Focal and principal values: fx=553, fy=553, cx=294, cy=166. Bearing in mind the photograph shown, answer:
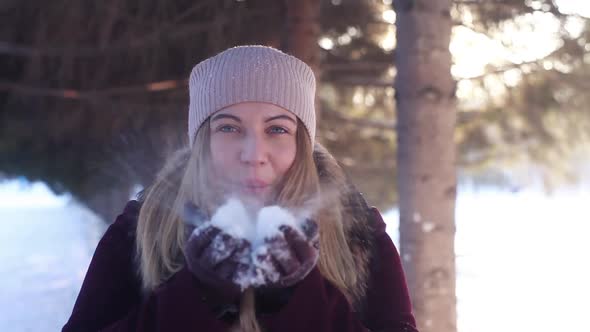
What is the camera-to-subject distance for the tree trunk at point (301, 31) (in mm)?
3297

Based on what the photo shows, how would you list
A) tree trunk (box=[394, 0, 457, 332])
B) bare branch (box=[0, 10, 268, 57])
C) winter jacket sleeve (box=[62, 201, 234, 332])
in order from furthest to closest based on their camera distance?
1. bare branch (box=[0, 10, 268, 57])
2. tree trunk (box=[394, 0, 457, 332])
3. winter jacket sleeve (box=[62, 201, 234, 332])

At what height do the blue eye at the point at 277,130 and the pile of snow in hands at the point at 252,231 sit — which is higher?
the blue eye at the point at 277,130

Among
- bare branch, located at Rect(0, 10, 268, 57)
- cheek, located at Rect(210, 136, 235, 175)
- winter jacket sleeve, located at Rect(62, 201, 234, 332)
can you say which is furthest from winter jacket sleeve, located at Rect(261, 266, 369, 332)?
bare branch, located at Rect(0, 10, 268, 57)

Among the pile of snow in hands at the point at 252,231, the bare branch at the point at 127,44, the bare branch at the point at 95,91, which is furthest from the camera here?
the bare branch at the point at 95,91

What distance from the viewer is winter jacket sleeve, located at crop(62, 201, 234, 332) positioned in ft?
4.40

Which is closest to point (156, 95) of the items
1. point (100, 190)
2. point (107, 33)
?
point (107, 33)

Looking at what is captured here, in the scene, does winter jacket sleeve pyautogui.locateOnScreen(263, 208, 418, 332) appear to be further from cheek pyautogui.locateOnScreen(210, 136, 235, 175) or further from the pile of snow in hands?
cheek pyautogui.locateOnScreen(210, 136, 235, 175)

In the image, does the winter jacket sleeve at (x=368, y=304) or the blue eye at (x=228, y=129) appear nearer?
the winter jacket sleeve at (x=368, y=304)

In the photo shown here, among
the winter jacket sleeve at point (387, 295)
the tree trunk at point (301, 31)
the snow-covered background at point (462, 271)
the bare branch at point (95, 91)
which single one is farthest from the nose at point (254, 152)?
the bare branch at point (95, 91)

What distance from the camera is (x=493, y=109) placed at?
16.0ft

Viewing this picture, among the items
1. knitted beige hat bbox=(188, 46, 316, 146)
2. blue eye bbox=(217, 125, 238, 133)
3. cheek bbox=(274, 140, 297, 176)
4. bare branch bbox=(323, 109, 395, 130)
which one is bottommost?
cheek bbox=(274, 140, 297, 176)

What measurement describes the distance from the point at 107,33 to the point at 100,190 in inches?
66.2

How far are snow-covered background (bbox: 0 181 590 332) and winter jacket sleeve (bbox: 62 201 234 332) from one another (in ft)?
6.93

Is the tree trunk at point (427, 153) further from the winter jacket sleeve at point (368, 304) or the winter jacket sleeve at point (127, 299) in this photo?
the winter jacket sleeve at point (127, 299)
